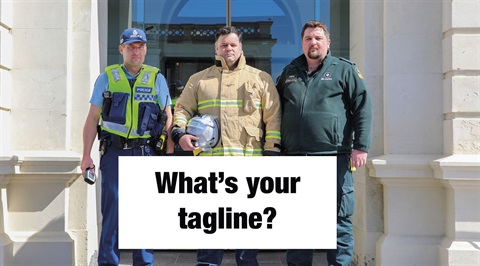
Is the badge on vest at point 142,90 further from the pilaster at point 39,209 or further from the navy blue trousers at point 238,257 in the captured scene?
the pilaster at point 39,209

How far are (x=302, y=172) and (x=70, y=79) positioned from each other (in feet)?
9.31

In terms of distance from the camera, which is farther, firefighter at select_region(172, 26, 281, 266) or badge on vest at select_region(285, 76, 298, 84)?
badge on vest at select_region(285, 76, 298, 84)

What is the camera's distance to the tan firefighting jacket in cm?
402

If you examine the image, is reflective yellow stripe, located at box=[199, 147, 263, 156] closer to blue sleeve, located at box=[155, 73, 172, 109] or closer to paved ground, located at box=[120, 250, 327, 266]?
blue sleeve, located at box=[155, 73, 172, 109]

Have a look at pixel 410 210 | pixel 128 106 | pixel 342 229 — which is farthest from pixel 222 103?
pixel 410 210

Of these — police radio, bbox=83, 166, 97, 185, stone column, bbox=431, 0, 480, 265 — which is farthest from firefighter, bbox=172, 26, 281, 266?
stone column, bbox=431, 0, 480, 265

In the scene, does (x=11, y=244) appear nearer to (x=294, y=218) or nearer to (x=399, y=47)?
(x=294, y=218)

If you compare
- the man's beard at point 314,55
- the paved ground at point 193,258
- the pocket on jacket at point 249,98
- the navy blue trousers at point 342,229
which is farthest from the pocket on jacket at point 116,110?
the paved ground at point 193,258

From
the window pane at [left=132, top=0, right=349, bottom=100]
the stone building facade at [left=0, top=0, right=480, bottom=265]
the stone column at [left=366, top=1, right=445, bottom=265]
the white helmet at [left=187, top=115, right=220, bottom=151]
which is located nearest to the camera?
the white helmet at [left=187, top=115, right=220, bottom=151]

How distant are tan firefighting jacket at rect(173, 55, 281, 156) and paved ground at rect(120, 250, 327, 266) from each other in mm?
2335

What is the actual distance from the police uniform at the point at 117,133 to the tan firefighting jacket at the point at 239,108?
11.1 inches

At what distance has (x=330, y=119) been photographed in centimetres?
404

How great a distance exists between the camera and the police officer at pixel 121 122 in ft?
13.6

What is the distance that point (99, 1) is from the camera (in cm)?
599
